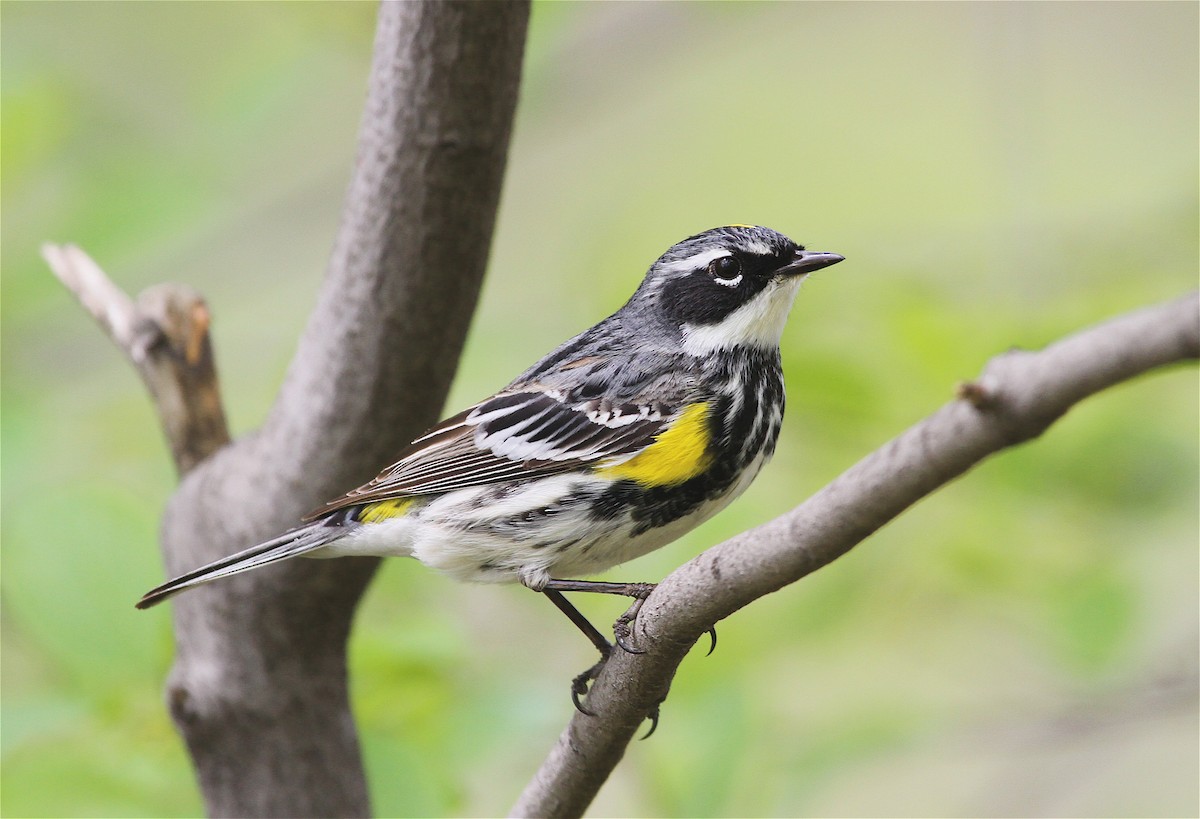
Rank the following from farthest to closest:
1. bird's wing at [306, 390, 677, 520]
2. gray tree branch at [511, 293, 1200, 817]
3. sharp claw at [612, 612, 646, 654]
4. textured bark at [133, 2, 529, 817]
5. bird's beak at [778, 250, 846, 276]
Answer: bird's beak at [778, 250, 846, 276]
bird's wing at [306, 390, 677, 520]
textured bark at [133, 2, 529, 817]
sharp claw at [612, 612, 646, 654]
gray tree branch at [511, 293, 1200, 817]

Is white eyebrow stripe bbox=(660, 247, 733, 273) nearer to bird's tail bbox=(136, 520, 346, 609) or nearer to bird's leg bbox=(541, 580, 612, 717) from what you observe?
bird's leg bbox=(541, 580, 612, 717)

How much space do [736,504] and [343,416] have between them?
1076 millimetres

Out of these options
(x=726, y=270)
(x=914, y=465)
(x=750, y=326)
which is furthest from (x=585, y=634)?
(x=914, y=465)

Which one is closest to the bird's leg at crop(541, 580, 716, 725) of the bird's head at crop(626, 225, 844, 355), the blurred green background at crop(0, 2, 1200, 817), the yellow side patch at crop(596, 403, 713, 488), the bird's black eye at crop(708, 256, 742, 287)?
the yellow side patch at crop(596, 403, 713, 488)

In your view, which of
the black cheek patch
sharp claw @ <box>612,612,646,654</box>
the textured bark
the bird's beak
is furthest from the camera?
the black cheek patch

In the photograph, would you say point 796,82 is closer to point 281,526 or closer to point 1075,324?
point 1075,324

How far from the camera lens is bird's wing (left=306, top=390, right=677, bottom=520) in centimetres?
260

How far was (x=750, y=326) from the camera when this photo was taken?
9.22 ft

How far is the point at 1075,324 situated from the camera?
10.2 ft

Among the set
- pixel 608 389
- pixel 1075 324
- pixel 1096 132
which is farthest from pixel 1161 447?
pixel 1096 132

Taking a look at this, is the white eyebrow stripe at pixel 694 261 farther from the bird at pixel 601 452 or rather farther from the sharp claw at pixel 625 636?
the sharp claw at pixel 625 636

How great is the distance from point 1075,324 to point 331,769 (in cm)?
236

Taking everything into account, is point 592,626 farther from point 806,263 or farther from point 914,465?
point 914,465

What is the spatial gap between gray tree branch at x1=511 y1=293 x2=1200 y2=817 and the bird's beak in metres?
1.15
